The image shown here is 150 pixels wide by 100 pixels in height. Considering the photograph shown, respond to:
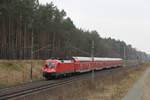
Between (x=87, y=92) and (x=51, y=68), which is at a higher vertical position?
(x=51, y=68)

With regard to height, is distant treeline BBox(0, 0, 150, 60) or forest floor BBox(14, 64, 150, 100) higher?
distant treeline BBox(0, 0, 150, 60)

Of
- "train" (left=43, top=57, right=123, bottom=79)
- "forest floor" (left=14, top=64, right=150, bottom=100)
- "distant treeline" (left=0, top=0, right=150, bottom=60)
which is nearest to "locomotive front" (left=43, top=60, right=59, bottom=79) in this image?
"train" (left=43, top=57, right=123, bottom=79)

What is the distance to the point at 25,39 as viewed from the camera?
43969mm

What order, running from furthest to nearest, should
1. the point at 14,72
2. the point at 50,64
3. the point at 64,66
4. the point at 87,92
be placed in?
the point at 64,66
the point at 14,72
the point at 50,64
the point at 87,92

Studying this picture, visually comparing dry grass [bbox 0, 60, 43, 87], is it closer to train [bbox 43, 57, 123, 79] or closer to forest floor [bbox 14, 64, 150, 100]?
train [bbox 43, 57, 123, 79]

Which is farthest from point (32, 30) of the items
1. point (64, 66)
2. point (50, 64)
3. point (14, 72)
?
point (50, 64)

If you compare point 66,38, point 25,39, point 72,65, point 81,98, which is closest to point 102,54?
point 66,38

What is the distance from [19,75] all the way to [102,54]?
207 feet

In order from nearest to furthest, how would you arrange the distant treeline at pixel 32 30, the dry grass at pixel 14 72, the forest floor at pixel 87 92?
the forest floor at pixel 87 92, the dry grass at pixel 14 72, the distant treeline at pixel 32 30

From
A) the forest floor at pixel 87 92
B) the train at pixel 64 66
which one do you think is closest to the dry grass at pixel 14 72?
the train at pixel 64 66

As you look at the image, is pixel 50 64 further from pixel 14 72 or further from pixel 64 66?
pixel 14 72

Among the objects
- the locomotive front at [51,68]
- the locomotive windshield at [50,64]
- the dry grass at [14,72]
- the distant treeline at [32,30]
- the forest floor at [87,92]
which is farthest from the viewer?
the distant treeline at [32,30]

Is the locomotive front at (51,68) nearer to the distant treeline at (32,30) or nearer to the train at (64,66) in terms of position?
the train at (64,66)

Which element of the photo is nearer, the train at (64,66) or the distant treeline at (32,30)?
the train at (64,66)
